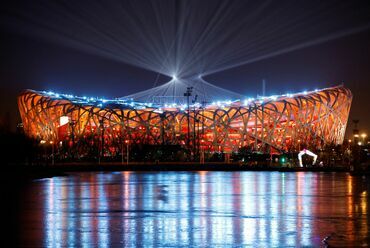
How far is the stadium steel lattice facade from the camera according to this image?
11631 centimetres

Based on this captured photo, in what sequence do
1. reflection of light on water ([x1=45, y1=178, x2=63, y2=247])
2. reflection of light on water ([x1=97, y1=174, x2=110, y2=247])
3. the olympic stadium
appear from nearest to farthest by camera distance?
reflection of light on water ([x1=97, y1=174, x2=110, y2=247]), reflection of light on water ([x1=45, y1=178, x2=63, y2=247]), the olympic stadium

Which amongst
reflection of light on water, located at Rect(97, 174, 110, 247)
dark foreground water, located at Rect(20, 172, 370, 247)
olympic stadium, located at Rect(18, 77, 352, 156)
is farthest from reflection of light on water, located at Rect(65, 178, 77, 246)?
olympic stadium, located at Rect(18, 77, 352, 156)

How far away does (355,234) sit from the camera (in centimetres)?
1525

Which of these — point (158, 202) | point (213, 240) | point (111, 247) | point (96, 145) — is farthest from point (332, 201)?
point (96, 145)

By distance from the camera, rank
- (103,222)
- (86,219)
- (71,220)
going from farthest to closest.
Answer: (86,219) < (71,220) < (103,222)

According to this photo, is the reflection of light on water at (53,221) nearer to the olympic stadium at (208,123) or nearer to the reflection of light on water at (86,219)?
the reflection of light on water at (86,219)

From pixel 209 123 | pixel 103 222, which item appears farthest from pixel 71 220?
pixel 209 123

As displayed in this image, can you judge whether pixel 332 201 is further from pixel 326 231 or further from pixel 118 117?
pixel 118 117

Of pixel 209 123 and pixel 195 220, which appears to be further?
pixel 209 123

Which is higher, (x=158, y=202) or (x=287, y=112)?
(x=287, y=112)

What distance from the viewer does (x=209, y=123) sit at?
117500 mm

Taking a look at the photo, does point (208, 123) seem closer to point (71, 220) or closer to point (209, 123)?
point (209, 123)

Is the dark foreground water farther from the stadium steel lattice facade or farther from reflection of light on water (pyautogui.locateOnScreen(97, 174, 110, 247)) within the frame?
the stadium steel lattice facade

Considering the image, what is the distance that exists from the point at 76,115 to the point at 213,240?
345 feet
